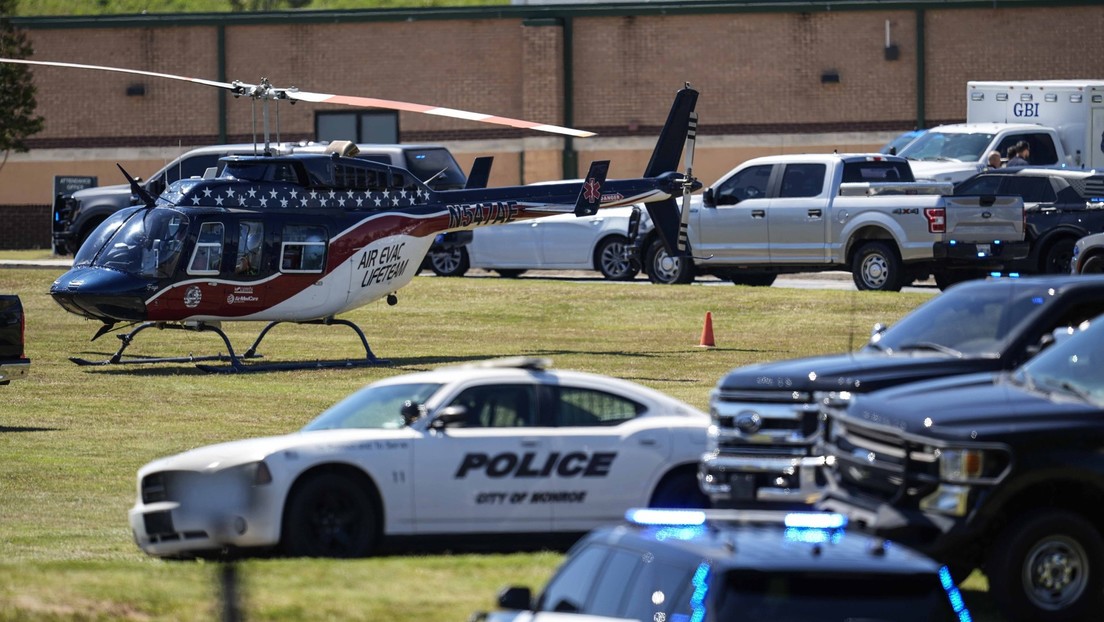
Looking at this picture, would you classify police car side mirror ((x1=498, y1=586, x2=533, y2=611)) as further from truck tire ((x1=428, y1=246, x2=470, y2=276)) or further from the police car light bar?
truck tire ((x1=428, y1=246, x2=470, y2=276))

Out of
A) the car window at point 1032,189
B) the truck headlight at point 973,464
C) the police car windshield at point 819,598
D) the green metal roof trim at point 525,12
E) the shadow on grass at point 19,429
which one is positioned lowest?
the shadow on grass at point 19,429

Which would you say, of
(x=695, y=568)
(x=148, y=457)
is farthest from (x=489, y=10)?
(x=695, y=568)

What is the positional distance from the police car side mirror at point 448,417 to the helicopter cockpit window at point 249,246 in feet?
38.4

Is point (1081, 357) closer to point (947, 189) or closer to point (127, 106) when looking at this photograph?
point (947, 189)

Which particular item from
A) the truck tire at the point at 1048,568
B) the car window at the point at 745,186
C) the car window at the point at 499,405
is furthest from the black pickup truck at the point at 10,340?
the car window at the point at 745,186

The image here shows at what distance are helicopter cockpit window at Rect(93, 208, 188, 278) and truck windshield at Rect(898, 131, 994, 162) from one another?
1535cm

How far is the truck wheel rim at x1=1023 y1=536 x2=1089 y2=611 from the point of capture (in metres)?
9.16

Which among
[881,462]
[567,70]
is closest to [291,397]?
[881,462]

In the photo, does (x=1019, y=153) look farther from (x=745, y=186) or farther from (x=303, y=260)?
(x=303, y=260)

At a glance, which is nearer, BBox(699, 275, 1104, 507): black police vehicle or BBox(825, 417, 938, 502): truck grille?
BBox(825, 417, 938, 502): truck grille

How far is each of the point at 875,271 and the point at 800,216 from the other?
1454 mm

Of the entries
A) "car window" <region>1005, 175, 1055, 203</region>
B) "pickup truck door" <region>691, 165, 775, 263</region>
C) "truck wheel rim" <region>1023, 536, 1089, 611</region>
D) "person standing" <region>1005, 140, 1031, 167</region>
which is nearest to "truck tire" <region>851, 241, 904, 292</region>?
"pickup truck door" <region>691, 165, 775, 263</region>

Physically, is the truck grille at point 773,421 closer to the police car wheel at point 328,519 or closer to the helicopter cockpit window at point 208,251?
the police car wheel at point 328,519

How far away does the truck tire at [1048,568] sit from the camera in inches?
360
